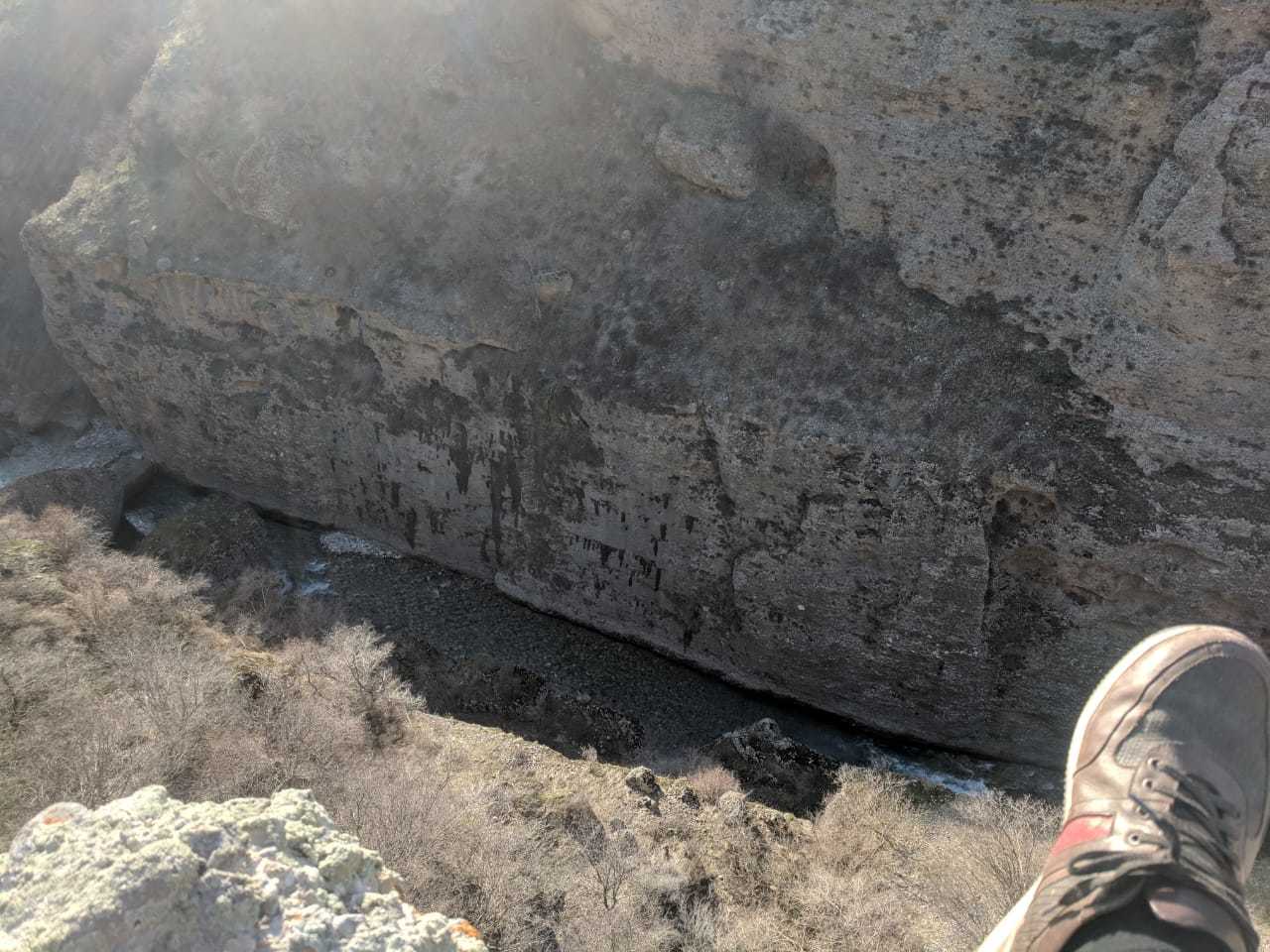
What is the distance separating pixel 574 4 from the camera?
11.9 metres

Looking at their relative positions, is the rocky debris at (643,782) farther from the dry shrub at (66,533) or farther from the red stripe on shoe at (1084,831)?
the dry shrub at (66,533)

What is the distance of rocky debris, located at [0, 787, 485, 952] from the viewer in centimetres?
352

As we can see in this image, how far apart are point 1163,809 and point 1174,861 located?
0.78 feet

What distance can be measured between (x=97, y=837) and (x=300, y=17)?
39.5ft

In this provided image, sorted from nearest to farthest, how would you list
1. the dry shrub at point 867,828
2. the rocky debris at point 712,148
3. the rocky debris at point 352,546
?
1. the dry shrub at point 867,828
2. the rocky debris at point 712,148
3. the rocky debris at point 352,546

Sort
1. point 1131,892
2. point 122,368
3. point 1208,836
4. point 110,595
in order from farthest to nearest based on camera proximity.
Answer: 1. point 122,368
2. point 110,595
3. point 1208,836
4. point 1131,892

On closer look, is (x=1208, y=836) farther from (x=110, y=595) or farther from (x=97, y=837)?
(x=110, y=595)

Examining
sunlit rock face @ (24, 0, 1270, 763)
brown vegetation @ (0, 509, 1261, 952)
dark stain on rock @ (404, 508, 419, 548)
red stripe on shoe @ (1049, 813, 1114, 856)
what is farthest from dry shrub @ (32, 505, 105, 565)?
red stripe on shoe @ (1049, 813, 1114, 856)

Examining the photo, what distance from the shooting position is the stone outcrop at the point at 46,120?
50.9 ft

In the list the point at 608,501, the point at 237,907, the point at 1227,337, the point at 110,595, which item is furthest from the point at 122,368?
the point at 1227,337

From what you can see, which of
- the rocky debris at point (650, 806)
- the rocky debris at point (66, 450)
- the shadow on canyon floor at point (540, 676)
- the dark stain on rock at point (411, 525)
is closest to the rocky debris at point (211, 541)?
the shadow on canyon floor at point (540, 676)

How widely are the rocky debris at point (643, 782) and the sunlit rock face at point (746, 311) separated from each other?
2.98m

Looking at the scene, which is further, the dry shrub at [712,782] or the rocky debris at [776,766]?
the rocky debris at [776,766]

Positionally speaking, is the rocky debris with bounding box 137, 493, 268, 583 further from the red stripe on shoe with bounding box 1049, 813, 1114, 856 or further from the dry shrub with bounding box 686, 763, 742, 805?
the red stripe on shoe with bounding box 1049, 813, 1114, 856
